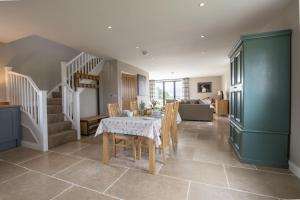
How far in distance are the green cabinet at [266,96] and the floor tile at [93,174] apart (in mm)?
2152

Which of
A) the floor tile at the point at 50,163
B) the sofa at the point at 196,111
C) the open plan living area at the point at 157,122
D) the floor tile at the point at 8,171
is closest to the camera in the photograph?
the open plan living area at the point at 157,122

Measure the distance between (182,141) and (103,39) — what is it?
308cm

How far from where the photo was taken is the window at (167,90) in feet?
40.5

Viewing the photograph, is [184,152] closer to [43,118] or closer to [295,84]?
[295,84]

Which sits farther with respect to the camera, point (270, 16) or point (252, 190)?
point (270, 16)

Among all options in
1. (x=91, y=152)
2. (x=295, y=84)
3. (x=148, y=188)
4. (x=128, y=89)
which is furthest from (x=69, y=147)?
(x=295, y=84)

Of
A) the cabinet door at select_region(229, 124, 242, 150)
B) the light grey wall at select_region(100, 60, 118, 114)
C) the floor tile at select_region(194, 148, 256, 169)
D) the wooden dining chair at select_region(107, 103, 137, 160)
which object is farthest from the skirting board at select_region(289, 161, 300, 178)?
the light grey wall at select_region(100, 60, 118, 114)

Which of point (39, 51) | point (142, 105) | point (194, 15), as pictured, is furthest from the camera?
point (39, 51)

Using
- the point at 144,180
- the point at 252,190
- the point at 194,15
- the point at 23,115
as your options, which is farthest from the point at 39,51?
the point at 252,190

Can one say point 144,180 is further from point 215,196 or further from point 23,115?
point 23,115

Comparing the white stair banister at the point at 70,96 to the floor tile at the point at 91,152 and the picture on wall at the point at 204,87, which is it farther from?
the picture on wall at the point at 204,87

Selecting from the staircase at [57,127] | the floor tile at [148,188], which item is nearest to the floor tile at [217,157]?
the floor tile at [148,188]

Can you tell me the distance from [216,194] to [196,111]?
16.8ft

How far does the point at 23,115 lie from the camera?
11.9 feet
